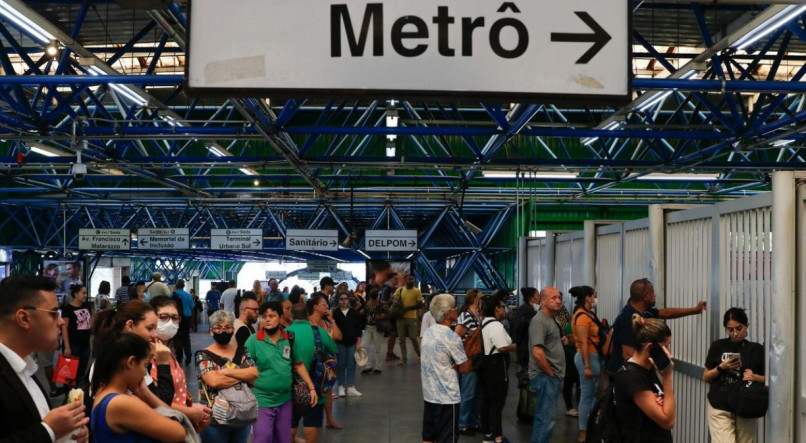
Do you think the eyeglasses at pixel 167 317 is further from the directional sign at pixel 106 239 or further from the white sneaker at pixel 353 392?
the directional sign at pixel 106 239

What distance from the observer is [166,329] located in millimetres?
5348

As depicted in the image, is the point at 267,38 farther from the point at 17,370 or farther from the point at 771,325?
the point at 771,325

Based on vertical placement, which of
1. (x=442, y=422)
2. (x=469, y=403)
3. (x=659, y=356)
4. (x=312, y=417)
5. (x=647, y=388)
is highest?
(x=659, y=356)

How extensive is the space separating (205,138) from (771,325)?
41.9 feet

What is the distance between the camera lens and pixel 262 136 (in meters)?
14.4

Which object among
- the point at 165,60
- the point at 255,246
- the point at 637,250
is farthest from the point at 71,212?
the point at 637,250

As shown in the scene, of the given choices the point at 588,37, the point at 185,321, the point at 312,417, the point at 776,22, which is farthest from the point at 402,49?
the point at 185,321

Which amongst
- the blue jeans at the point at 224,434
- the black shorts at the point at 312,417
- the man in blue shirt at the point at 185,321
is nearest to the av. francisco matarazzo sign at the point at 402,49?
the blue jeans at the point at 224,434

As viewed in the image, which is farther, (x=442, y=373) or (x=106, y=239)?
(x=106, y=239)

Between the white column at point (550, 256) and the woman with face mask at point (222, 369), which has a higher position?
the white column at point (550, 256)

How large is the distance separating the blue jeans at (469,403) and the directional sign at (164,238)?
19396 millimetres

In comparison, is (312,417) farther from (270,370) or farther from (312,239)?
(312,239)

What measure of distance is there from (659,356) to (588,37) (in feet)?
7.39

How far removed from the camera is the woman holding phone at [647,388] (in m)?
4.57
